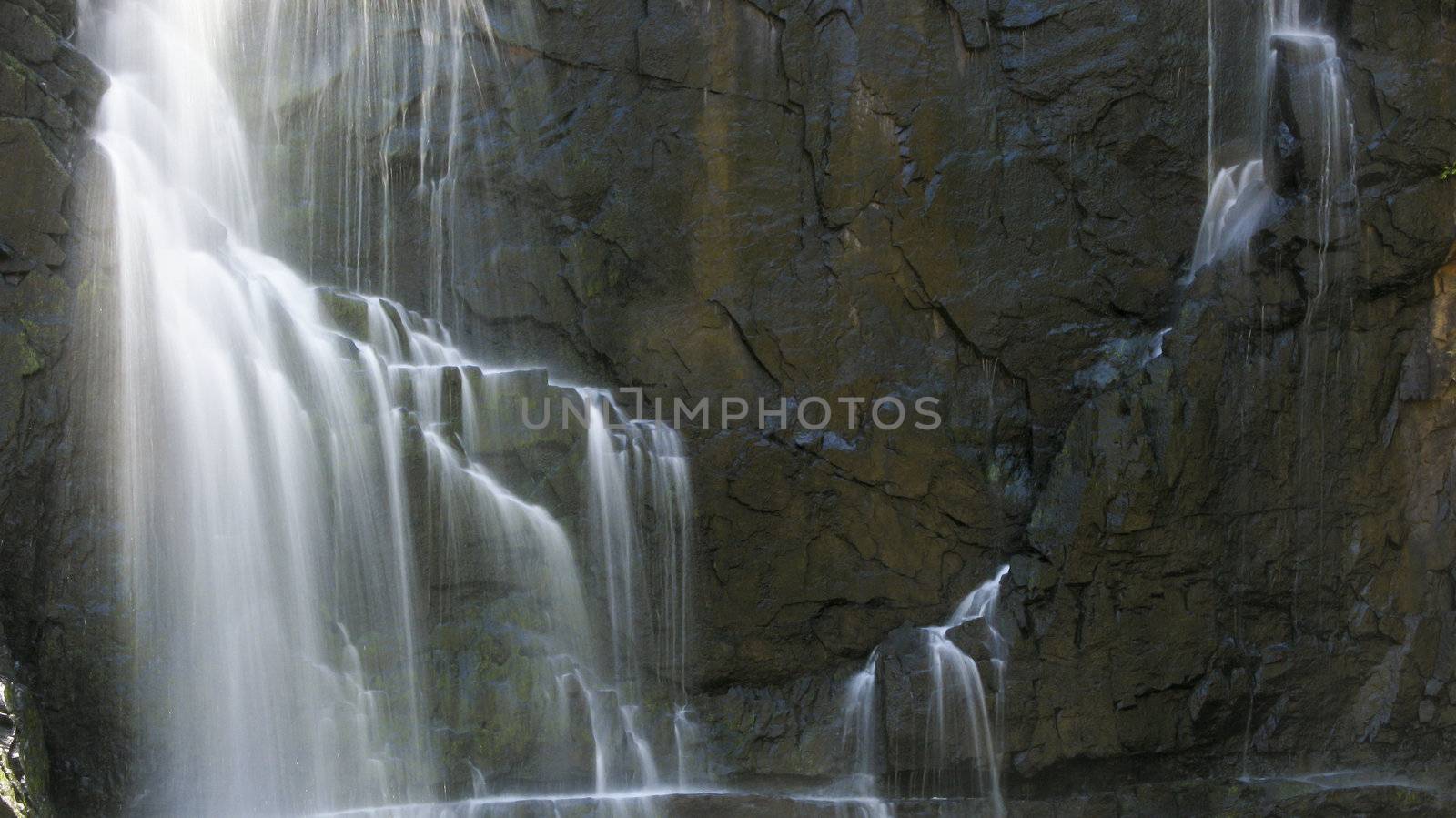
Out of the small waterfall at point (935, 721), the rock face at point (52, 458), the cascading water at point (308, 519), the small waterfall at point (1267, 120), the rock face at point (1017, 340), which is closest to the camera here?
the rock face at point (52, 458)

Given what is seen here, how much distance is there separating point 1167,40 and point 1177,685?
527 cm

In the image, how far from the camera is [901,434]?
10812 mm

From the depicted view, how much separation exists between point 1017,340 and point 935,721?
320 cm

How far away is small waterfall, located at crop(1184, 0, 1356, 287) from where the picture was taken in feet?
34.6

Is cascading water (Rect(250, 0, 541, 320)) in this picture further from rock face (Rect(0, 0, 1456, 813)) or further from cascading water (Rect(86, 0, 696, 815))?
cascading water (Rect(86, 0, 696, 815))

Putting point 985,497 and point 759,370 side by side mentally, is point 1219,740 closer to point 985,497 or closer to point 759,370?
point 985,497

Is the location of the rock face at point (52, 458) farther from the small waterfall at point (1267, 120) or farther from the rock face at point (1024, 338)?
the small waterfall at point (1267, 120)

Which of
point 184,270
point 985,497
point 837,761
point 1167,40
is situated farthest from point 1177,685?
point 184,270

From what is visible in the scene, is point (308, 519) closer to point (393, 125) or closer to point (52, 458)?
point (52, 458)

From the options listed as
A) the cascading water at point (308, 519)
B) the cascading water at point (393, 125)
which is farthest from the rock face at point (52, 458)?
the cascading water at point (393, 125)

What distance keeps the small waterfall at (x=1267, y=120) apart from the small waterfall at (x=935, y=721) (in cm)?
369

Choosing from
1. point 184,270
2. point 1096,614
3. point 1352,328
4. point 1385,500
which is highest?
point 184,270

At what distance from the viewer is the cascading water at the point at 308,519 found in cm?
916

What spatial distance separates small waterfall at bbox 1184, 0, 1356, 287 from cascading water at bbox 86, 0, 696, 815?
5.03 metres
